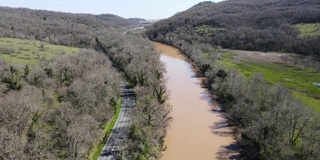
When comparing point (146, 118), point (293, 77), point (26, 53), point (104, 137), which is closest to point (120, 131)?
point (104, 137)

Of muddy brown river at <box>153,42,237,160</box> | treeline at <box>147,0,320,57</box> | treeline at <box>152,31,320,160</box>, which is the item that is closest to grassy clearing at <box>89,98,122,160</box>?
muddy brown river at <box>153,42,237,160</box>

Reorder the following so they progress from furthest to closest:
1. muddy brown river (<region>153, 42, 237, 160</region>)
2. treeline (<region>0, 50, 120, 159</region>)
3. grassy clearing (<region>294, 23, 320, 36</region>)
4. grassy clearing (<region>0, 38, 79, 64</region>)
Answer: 1. grassy clearing (<region>294, 23, 320, 36</region>)
2. grassy clearing (<region>0, 38, 79, 64</region>)
3. muddy brown river (<region>153, 42, 237, 160</region>)
4. treeline (<region>0, 50, 120, 159</region>)

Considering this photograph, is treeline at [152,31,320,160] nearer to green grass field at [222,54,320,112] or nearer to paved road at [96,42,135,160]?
green grass field at [222,54,320,112]

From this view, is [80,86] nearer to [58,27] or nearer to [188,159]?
[188,159]

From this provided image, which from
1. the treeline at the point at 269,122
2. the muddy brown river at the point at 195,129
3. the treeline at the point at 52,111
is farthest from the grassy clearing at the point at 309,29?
the treeline at the point at 52,111

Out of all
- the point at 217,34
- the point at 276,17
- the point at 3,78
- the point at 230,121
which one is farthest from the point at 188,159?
the point at 276,17

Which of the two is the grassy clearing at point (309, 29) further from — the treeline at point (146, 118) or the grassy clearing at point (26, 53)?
the grassy clearing at point (26, 53)

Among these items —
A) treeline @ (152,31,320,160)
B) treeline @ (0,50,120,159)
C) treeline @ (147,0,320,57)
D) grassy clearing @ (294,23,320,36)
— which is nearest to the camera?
treeline @ (0,50,120,159)
